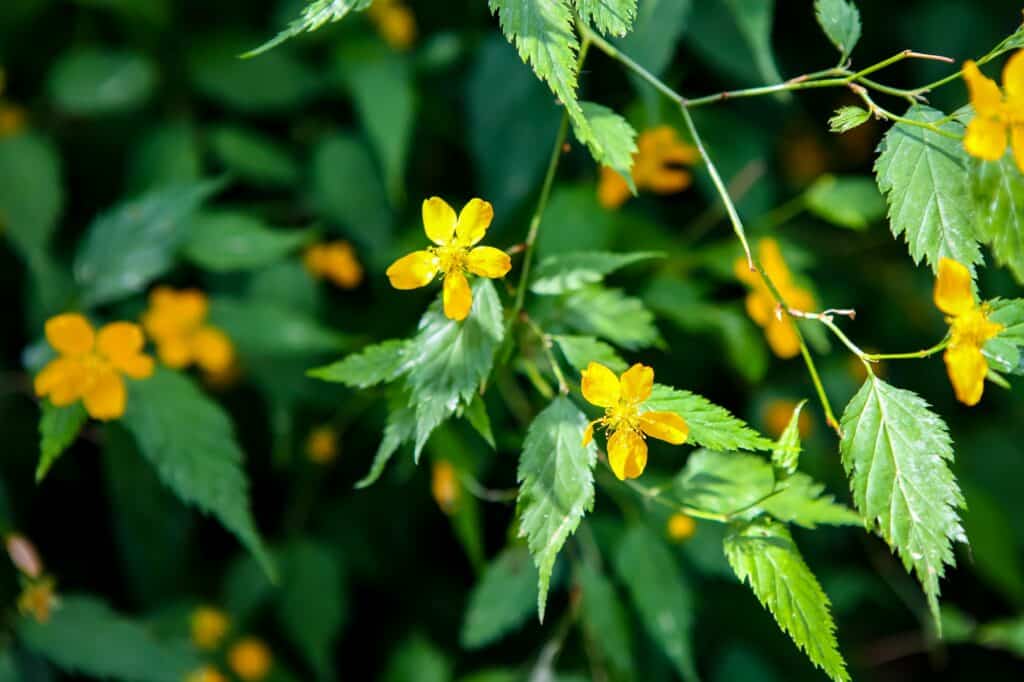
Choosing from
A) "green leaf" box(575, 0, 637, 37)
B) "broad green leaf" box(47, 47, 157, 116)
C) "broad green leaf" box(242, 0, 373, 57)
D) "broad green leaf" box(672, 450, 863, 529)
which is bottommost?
"broad green leaf" box(672, 450, 863, 529)

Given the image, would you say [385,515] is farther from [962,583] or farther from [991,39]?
[991,39]

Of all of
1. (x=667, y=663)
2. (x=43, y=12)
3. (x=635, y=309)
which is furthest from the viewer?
(x=43, y=12)

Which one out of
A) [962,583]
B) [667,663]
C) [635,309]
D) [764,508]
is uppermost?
[635,309]

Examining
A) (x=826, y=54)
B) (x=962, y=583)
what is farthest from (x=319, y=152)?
(x=962, y=583)

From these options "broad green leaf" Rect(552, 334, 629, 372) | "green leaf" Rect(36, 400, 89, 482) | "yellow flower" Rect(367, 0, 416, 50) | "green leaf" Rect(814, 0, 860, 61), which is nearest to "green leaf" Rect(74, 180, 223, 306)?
"green leaf" Rect(36, 400, 89, 482)

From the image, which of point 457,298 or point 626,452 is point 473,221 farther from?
point 626,452

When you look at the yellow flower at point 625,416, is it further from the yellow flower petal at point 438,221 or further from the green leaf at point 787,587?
the yellow flower petal at point 438,221

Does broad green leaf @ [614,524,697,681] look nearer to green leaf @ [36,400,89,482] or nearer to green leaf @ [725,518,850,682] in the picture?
green leaf @ [725,518,850,682]
